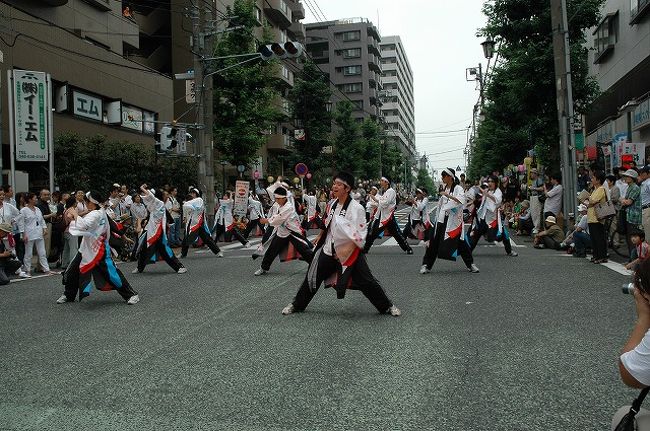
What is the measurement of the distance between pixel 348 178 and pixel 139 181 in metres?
18.0

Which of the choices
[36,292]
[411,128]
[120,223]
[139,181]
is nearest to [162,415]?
[36,292]

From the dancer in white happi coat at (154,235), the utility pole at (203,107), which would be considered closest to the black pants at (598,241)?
the dancer in white happi coat at (154,235)

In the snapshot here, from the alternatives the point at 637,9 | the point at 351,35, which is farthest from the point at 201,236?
the point at 351,35

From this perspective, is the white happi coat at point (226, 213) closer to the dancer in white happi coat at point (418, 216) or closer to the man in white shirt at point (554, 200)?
the dancer in white happi coat at point (418, 216)

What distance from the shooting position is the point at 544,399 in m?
4.25

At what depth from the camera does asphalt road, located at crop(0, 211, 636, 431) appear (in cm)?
405

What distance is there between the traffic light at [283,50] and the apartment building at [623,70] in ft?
31.4

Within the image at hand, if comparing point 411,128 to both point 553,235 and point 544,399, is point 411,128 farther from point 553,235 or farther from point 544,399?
point 544,399

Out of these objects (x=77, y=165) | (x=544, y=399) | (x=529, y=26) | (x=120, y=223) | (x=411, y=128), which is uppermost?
(x=411, y=128)

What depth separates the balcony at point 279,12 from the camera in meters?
46.4

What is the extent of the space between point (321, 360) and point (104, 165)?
1823 cm

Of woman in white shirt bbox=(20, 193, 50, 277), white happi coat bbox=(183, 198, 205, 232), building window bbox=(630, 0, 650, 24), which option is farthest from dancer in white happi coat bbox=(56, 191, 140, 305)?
building window bbox=(630, 0, 650, 24)

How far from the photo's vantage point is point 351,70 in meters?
90.2

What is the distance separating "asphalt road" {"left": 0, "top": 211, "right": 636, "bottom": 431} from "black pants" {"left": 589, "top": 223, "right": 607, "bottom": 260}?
2862 millimetres
